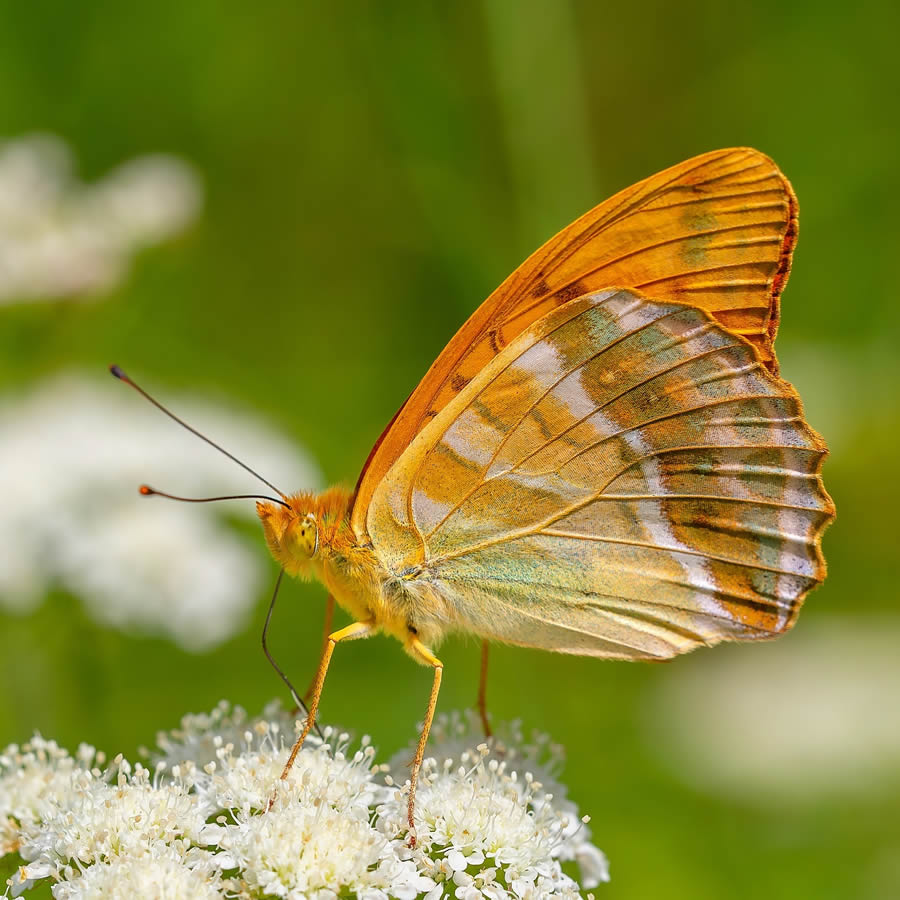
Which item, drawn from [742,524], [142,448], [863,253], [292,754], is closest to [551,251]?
[742,524]

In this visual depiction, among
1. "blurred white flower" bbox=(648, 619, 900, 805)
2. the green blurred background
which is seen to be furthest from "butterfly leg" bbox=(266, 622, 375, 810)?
"blurred white flower" bbox=(648, 619, 900, 805)

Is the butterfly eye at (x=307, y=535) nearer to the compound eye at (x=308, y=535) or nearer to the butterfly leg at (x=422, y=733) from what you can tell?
the compound eye at (x=308, y=535)

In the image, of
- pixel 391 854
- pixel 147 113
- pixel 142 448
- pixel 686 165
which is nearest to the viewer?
pixel 391 854

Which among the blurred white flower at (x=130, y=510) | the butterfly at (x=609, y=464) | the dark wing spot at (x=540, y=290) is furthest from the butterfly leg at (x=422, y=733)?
the blurred white flower at (x=130, y=510)

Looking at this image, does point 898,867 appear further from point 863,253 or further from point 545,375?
point 863,253

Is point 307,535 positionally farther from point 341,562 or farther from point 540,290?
point 540,290

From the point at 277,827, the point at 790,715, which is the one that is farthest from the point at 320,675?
the point at 790,715
